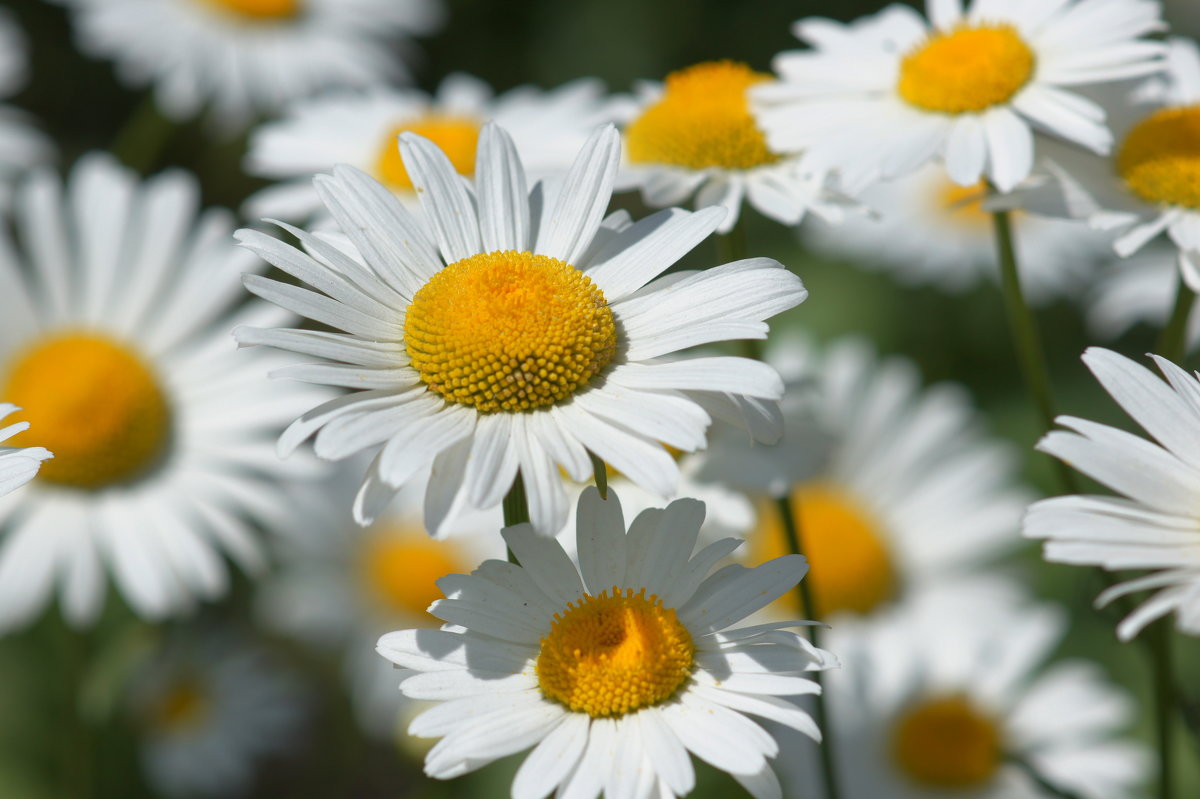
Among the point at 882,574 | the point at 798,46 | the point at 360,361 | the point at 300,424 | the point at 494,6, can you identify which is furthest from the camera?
the point at 494,6

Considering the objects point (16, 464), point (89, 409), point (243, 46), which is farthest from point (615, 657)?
point (243, 46)

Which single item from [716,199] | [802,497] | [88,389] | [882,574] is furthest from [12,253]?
[882,574]

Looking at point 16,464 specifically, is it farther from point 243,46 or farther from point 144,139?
point 144,139

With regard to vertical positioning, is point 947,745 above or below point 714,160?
below

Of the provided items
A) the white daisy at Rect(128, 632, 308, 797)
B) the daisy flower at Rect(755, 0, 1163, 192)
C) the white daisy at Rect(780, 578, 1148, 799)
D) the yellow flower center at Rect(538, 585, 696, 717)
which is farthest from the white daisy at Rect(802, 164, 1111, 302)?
the yellow flower center at Rect(538, 585, 696, 717)

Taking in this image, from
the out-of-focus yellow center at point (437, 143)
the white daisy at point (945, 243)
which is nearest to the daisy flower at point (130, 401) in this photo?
the out-of-focus yellow center at point (437, 143)

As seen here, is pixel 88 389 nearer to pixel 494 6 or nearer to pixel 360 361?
pixel 360 361
